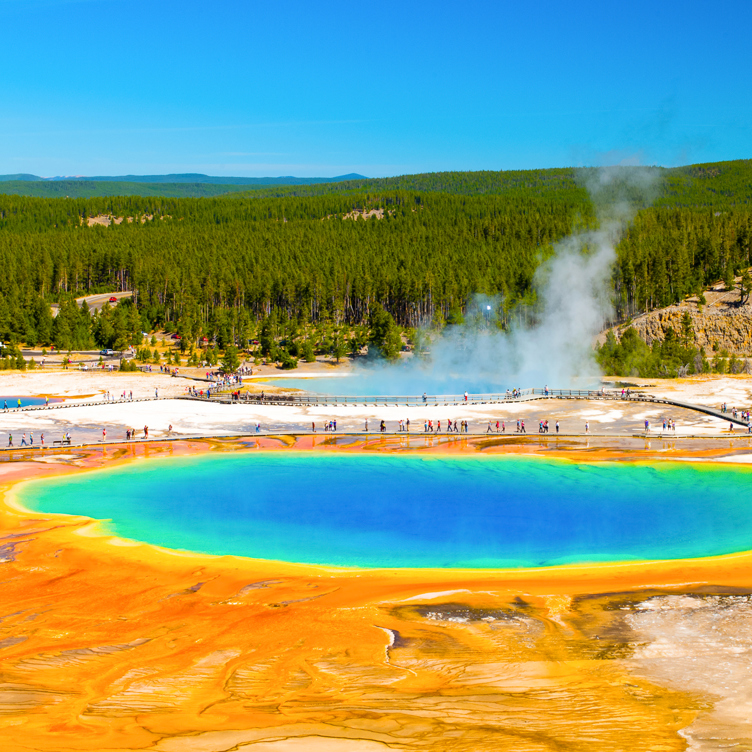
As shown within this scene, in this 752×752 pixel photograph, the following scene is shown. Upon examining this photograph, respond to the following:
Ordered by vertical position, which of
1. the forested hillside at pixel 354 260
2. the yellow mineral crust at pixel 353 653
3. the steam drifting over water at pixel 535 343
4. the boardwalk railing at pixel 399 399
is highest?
the forested hillside at pixel 354 260

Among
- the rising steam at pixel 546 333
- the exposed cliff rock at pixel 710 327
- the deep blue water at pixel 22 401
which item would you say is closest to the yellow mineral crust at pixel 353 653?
the deep blue water at pixel 22 401

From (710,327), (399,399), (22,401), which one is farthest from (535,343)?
(22,401)

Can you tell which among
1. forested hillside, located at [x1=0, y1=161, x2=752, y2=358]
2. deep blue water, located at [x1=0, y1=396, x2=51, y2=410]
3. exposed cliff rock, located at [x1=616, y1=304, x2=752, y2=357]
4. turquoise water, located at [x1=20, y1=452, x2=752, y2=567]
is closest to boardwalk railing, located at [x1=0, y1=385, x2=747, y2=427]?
deep blue water, located at [x1=0, y1=396, x2=51, y2=410]

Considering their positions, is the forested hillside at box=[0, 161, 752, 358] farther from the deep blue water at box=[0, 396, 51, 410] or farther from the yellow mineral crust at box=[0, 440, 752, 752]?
the yellow mineral crust at box=[0, 440, 752, 752]

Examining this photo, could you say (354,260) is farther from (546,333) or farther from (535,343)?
(535,343)

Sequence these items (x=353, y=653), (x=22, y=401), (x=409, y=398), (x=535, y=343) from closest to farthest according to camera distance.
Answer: (x=353, y=653) → (x=409, y=398) → (x=22, y=401) → (x=535, y=343)

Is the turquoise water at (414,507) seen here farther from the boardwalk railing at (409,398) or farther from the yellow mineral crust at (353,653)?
the boardwalk railing at (409,398)
